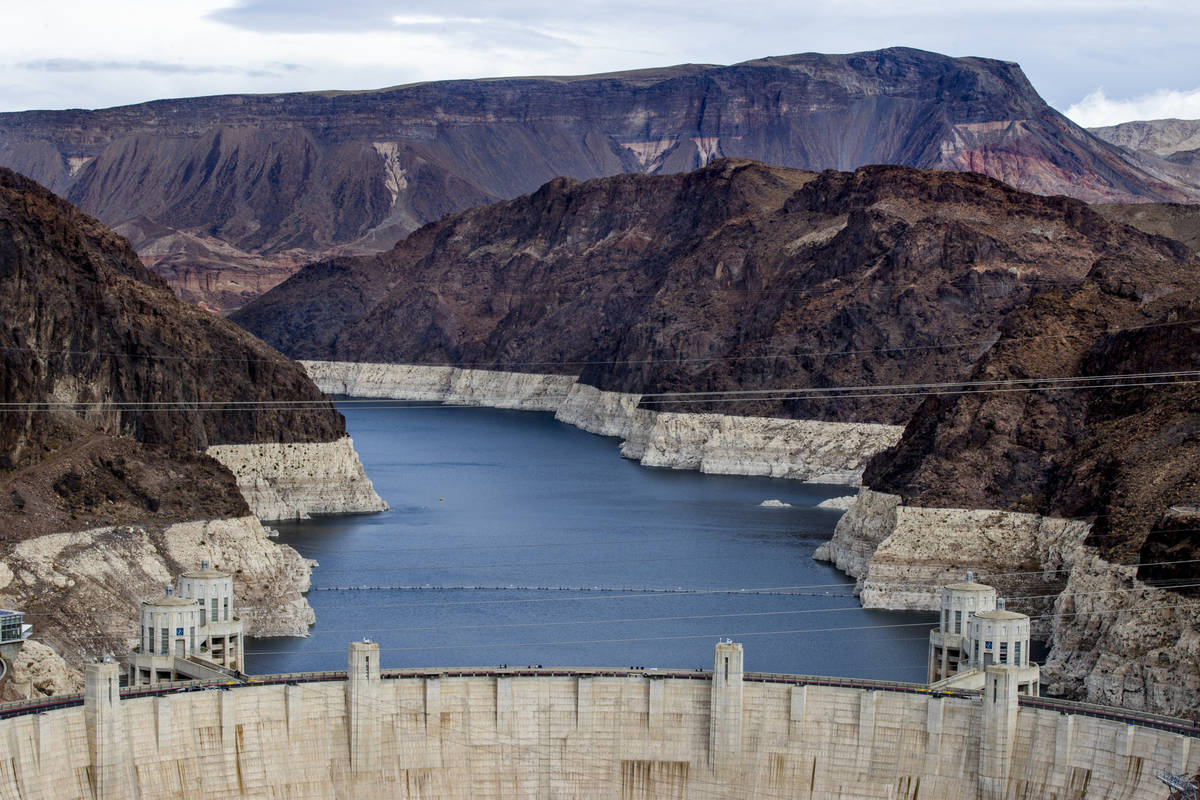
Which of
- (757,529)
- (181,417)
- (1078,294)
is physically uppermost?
(1078,294)

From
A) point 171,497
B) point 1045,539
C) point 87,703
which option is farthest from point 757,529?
point 87,703

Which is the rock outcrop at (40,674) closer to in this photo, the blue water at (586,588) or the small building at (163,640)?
the small building at (163,640)

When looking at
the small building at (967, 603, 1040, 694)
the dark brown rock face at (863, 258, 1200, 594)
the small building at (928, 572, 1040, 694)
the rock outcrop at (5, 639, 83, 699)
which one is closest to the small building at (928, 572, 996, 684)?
the small building at (928, 572, 1040, 694)

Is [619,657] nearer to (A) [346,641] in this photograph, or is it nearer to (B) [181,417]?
(A) [346,641]

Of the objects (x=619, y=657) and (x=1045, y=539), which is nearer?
(x=619, y=657)

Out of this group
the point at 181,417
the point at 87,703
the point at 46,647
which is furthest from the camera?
the point at 181,417

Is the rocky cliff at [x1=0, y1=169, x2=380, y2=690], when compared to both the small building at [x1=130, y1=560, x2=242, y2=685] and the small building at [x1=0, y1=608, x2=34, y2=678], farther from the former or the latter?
the small building at [x1=130, y1=560, x2=242, y2=685]

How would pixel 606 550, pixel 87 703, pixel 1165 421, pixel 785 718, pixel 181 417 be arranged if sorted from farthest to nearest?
pixel 606 550
pixel 181 417
pixel 1165 421
pixel 785 718
pixel 87 703
